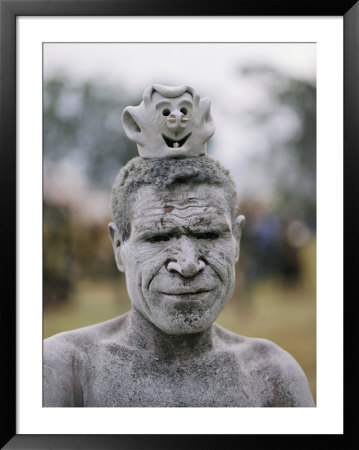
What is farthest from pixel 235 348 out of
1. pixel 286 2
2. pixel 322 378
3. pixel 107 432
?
pixel 286 2

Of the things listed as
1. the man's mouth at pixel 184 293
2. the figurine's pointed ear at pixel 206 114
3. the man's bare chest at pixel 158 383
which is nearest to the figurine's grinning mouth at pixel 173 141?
the figurine's pointed ear at pixel 206 114

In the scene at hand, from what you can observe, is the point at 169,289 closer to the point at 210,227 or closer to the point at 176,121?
the point at 210,227

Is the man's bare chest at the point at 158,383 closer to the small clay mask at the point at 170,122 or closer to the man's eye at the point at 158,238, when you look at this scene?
the man's eye at the point at 158,238

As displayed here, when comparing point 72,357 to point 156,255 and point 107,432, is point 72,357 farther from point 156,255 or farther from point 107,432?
point 156,255

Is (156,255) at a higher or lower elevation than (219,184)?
lower

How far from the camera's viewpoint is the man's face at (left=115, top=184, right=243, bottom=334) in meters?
4.34

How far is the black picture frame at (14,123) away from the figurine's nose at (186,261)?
2.80 ft

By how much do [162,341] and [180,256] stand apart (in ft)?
1.84

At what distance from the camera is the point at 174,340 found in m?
4.58

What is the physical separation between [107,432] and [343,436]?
128 cm

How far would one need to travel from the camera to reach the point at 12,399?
4367mm

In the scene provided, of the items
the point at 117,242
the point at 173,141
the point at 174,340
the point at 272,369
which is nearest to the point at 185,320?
the point at 174,340

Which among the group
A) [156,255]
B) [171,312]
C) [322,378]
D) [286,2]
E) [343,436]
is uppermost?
[286,2]

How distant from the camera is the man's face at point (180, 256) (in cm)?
434
